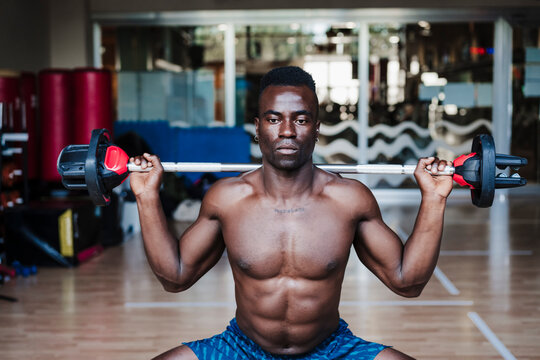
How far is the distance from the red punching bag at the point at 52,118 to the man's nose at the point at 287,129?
4450mm

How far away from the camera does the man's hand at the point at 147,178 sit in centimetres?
178

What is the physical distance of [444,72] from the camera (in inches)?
324

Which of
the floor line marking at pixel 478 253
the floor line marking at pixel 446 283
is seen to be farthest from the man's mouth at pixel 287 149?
the floor line marking at pixel 478 253

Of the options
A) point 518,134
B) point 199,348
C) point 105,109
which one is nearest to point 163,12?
point 105,109

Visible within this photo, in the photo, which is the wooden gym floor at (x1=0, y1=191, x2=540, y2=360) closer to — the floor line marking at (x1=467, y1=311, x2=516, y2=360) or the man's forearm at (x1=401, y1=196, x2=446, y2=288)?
the floor line marking at (x1=467, y1=311, x2=516, y2=360)

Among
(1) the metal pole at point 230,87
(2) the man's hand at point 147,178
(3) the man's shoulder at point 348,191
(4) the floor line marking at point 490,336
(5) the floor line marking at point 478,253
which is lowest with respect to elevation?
(4) the floor line marking at point 490,336

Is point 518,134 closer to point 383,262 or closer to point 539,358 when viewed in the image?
point 539,358

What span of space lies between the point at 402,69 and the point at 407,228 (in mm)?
2857

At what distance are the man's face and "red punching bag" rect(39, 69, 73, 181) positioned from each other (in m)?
4.41

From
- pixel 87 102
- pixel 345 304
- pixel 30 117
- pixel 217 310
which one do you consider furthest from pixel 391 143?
pixel 217 310

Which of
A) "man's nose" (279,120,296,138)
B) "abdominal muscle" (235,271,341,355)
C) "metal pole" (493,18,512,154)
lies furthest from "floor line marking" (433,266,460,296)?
"metal pole" (493,18,512,154)

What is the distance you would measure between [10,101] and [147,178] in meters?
3.68

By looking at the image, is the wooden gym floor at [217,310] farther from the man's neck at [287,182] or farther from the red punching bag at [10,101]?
the man's neck at [287,182]

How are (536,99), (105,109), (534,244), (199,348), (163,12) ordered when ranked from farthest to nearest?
(536,99), (163,12), (105,109), (534,244), (199,348)
